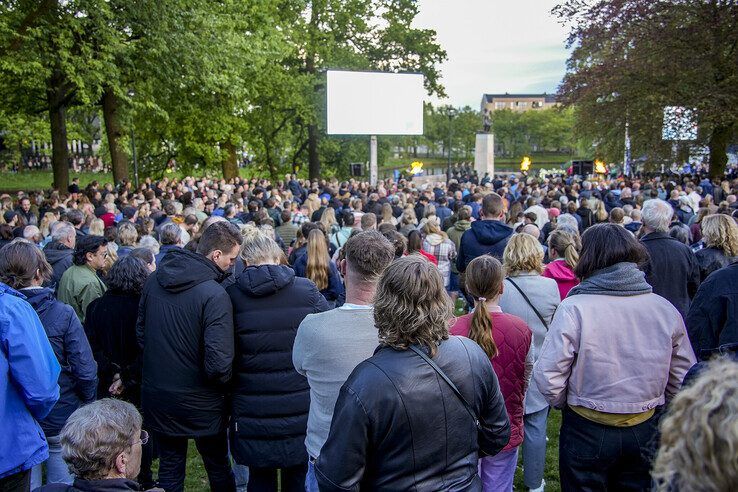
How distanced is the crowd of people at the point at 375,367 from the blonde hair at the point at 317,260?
143 cm

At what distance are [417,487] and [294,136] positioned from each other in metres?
33.1

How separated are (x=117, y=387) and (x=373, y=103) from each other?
22975 millimetres

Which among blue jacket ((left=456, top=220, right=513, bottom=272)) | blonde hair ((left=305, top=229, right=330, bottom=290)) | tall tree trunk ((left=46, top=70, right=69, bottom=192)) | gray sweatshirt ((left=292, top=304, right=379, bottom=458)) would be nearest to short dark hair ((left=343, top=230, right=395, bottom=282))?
gray sweatshirt ((left=292, top=304, right=379, bottom=458))

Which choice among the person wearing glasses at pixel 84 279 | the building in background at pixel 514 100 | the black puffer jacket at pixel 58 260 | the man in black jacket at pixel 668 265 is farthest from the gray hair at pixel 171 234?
the building in background at pixel 514 100

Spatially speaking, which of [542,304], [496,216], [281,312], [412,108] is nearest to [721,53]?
[412,108]

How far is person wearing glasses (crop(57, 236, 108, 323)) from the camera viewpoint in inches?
203

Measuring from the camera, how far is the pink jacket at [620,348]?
3.08 metres

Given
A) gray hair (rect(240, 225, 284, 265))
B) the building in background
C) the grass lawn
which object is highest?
the building in background

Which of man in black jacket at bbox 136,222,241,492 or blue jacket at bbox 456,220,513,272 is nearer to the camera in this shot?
man in black jacket at bbox 136,222,241,492

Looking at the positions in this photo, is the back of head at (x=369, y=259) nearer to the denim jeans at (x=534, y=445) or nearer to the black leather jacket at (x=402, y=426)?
the black leather jacket at (x=402, y=426)

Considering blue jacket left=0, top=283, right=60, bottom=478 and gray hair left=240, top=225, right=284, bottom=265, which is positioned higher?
gray hair left=240, top=225, right=284, bottom=265

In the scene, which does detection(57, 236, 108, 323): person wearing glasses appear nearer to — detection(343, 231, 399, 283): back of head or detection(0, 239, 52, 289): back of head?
detection(0, 239, 52, 289): back of head

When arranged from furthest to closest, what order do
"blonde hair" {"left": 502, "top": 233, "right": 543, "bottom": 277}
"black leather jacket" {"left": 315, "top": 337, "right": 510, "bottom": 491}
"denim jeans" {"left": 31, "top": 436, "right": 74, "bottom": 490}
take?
"blonde hair" {"left": 502, "top": 233, "right": 543, "bottom": 277} < "denim jeans" {"left": 31, "top": 436, "right": 74, "bottom": 490} < "black leather jacket" {"left": 315, "top": 337, "right": 510, "bottom": 491}

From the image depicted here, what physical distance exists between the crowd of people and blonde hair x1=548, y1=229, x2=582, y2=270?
0.05ft
